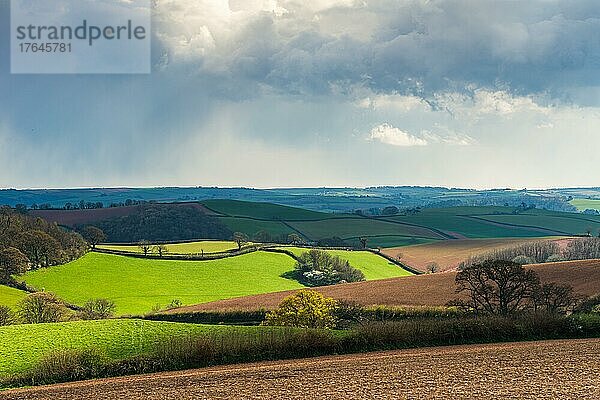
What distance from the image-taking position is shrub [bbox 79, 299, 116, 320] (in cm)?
6100

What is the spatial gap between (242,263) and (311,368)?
218 ft

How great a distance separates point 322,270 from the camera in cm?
8531

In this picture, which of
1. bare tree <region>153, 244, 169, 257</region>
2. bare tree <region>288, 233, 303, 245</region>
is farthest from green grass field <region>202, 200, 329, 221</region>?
bare tree <region>153, 244, 169, 257</region>

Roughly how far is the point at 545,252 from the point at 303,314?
66.2 meters

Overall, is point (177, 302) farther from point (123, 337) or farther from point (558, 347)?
point (558, 347)

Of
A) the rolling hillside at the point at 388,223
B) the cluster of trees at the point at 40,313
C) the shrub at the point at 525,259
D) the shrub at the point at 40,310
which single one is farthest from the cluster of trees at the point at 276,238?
the shrub at the point at 40,310

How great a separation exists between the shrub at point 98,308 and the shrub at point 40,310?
9.18 feet

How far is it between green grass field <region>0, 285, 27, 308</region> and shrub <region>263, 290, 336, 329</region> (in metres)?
36.8

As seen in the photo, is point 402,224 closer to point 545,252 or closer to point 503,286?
point 545,252

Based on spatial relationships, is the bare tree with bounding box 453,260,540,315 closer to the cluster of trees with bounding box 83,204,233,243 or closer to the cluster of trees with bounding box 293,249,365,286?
the cluster of trees with bounding box 293,249,365,286

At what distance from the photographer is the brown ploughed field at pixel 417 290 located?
51000 mm

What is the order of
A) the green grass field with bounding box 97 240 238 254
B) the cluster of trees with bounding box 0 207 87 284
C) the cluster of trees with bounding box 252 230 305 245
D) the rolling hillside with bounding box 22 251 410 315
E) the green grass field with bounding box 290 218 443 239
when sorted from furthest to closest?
1. the green grass field with bounding box 290 218 443 239
2. the cluster of trees with bounding box 252 230 305 245
3. the green grass field with bounding box 97 240 238 254
4. the cluster of trees with bounding box 0 207 87 284
5. the rolling hillside with bounding box 22 251 410 315

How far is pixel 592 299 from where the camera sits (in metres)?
43.2

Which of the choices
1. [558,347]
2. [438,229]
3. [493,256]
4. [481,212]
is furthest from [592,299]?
[481,212]
